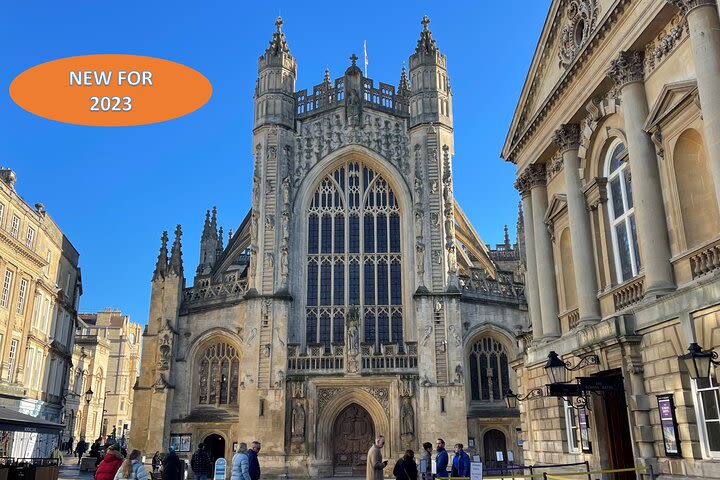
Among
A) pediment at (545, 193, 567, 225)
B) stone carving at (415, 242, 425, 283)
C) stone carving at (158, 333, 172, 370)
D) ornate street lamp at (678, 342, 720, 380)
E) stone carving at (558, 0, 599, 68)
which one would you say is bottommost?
ornate street lamp at (678, 342, 720, 380)

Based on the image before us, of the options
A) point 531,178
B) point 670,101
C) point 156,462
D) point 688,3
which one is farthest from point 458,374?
point 688,3

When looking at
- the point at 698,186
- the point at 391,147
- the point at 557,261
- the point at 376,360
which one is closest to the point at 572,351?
the point at 557,261

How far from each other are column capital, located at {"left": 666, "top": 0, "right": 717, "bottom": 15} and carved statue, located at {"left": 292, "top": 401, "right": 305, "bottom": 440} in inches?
889

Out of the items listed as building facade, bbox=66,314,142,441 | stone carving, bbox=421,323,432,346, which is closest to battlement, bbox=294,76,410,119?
stone carving, bbox=421,323,432,346

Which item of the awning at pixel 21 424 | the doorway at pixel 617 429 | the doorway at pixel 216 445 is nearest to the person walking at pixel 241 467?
the awning at pixel 21 424

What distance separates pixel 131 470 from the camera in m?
10.3

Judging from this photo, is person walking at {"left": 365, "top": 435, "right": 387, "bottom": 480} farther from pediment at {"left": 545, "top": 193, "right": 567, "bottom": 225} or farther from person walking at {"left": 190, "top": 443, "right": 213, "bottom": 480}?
pediment at {"left": 545, "top": 193, "right": 567, "bottom": 225}

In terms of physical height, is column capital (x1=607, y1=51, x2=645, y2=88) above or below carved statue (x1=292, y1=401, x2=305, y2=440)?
above

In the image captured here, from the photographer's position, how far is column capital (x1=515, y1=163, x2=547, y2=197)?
62.9 ft

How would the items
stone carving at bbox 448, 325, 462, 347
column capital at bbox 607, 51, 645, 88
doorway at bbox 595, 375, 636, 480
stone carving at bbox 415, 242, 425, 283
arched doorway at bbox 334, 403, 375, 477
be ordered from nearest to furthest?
column capital at bbox 607, 51, 645, 88
doorway at bbox 595, 375, 636, 480
arched doorway at bbox 334, 403, 375, 477
stone carving at bbox 448, 325, 462, 347
stone carving at bbox 415, 242, 425, 283

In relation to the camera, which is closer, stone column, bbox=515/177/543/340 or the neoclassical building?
stone column, bbox=515/177/543/340

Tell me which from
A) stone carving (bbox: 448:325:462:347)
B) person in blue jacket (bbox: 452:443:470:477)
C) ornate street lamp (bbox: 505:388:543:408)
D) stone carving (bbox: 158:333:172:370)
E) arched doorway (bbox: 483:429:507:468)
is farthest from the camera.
→ stone carving (bbox: 158:333:172:370)

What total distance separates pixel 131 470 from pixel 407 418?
799 inches

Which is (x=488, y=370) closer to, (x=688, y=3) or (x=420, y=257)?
(x=420, y=257)
